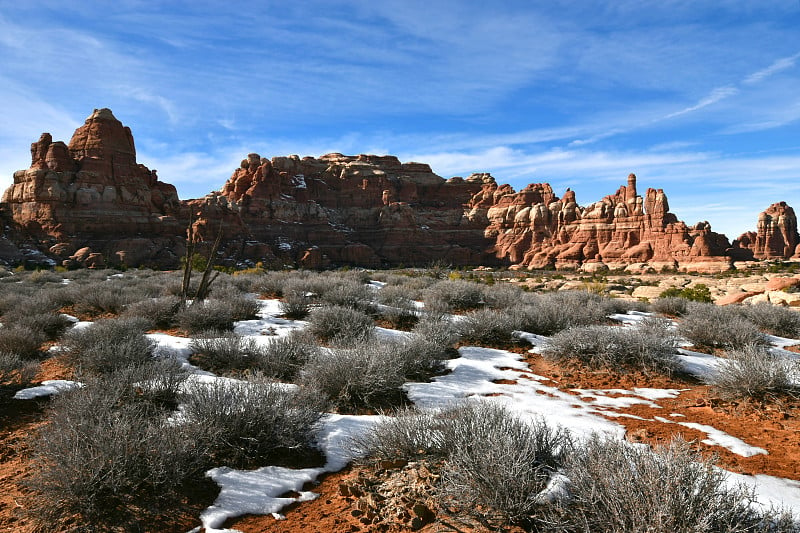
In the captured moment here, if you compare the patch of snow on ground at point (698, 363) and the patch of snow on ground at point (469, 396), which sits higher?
the patch of snow on ground at point (698, 363)

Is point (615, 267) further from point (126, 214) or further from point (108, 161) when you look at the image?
point (108, 161)

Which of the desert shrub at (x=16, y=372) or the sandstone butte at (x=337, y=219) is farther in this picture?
the sandstone butte at (x=337, y=219)

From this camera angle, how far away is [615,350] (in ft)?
21.3

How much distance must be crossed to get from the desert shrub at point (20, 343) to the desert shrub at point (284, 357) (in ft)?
12.0

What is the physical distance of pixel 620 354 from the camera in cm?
645

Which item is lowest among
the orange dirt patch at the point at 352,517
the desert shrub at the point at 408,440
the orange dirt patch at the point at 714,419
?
the orange dirt patch at the point at 352,517

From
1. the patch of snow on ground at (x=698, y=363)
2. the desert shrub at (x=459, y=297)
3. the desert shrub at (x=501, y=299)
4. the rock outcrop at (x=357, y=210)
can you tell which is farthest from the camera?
the rock outcrop at (x=357, y=210)

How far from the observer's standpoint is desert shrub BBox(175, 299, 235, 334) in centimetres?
789

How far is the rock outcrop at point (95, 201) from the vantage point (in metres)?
55.8

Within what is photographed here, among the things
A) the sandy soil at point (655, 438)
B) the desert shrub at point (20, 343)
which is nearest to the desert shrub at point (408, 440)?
the sandy soil at point (655, 438)

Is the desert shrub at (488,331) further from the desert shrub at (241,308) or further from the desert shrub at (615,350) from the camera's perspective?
the desert shrub at (241,308)

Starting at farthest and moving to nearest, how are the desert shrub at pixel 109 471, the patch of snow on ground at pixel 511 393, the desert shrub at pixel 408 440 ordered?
the patch of snow on ground at pixel 511 393, the desert shrub at pixel 408 440, the desert shrub at pixel 109 471

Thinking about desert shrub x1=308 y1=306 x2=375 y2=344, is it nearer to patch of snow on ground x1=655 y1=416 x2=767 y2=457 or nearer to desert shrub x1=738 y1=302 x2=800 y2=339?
patch of snow on ground x1=655 y1=416 x2=767 y2=457

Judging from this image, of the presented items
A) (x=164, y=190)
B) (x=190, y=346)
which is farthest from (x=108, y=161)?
(x=190, y=346)
